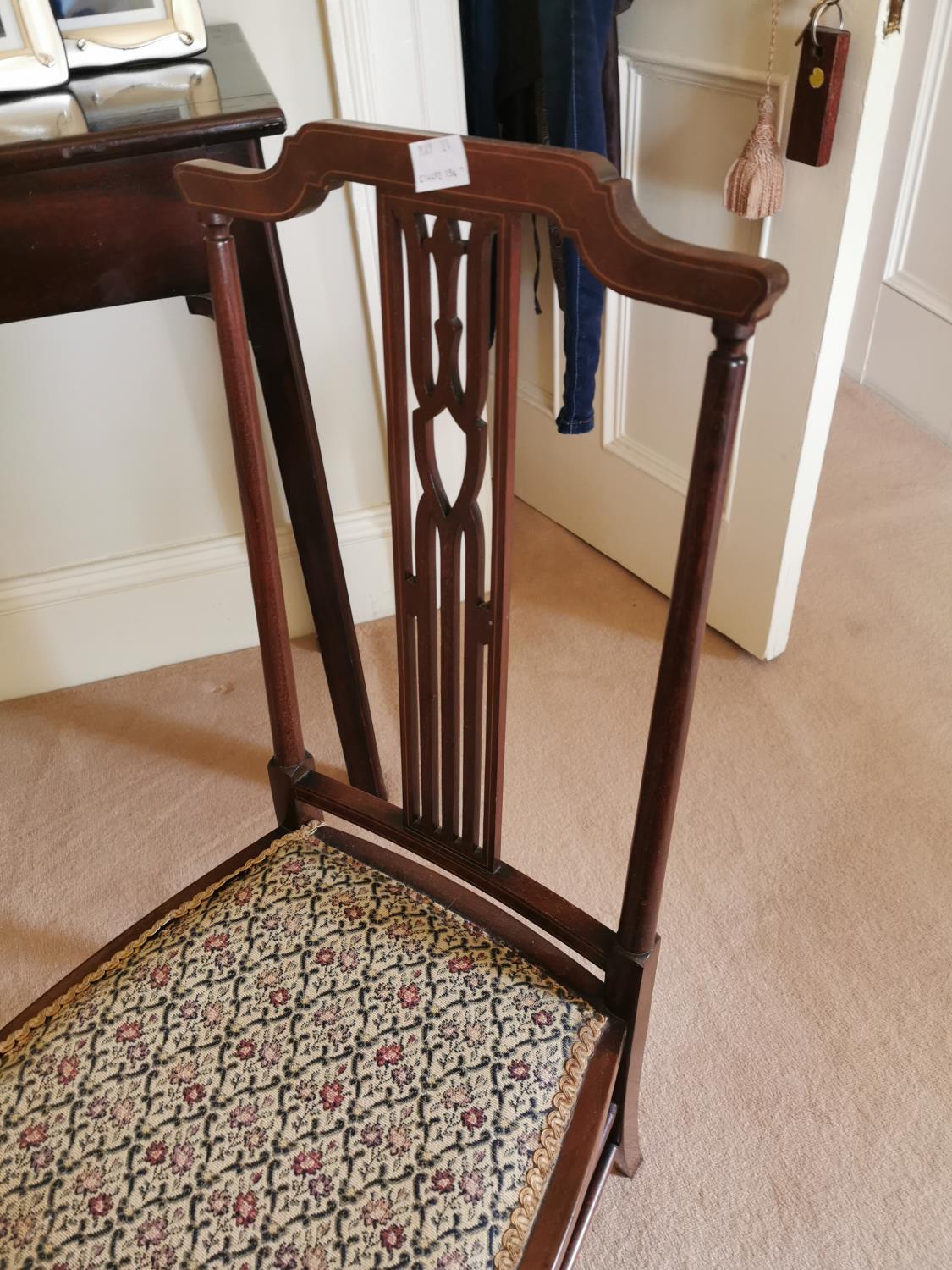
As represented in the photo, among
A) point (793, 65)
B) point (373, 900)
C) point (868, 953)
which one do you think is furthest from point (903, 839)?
point (793, 65)

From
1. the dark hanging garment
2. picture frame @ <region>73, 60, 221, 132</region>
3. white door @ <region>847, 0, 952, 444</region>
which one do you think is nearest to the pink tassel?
the dark hanging garment

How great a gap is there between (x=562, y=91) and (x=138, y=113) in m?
0.56

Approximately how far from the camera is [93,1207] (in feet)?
2.23

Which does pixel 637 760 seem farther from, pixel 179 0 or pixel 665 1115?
pixel 179 0

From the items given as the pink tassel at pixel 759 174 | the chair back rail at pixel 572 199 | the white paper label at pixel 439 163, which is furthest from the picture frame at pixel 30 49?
the pink tassel at pixel 759 174

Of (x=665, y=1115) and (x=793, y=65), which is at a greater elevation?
(x=793, y=65)

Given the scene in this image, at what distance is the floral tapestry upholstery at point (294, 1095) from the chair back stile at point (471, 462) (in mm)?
83

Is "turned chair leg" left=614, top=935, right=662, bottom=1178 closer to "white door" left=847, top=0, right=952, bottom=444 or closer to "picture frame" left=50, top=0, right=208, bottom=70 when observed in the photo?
"picture frame" left=50, top=0, right=208, bottom=70

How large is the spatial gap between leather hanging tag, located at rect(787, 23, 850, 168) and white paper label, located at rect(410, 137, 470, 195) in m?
0.77

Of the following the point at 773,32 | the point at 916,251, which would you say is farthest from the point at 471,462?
the point at 916,251

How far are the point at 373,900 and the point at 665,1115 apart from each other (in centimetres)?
50

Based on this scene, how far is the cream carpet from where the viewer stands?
3.48 ft

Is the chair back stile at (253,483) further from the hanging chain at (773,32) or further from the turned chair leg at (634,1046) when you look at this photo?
the hanging chain at (773,32)

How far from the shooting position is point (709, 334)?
1481 millimetres
